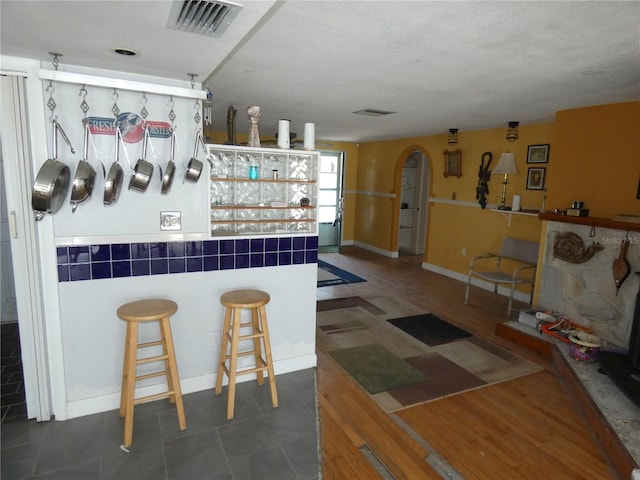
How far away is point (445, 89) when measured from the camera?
2.80 m

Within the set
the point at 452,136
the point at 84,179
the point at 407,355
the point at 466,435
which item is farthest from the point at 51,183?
the point at 452,136

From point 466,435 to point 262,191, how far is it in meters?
1.93

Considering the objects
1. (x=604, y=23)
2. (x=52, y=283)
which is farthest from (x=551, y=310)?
(x=52, y=283)

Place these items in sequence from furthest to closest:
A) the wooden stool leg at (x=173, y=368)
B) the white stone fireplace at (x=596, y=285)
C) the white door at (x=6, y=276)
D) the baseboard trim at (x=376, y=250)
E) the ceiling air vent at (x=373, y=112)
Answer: the baseboard trim at (x=376, y=250) → the ceiling air vent at (x=373, y=112) → the white door at (x=6, y=276) → the white stone fireplace at (x=596, y=285) → the wooden stool leg at (x=173, y=368)

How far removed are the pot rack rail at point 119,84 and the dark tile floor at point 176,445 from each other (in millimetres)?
1835

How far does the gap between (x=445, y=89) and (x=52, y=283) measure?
Result: 2791mm

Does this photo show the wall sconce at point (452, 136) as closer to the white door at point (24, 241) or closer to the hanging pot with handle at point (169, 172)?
the hanging pot with handle at point (169, 172)

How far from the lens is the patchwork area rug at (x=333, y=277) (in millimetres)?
5219

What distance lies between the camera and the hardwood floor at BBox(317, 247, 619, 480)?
1.92 metres

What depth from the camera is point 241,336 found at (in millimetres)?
2221

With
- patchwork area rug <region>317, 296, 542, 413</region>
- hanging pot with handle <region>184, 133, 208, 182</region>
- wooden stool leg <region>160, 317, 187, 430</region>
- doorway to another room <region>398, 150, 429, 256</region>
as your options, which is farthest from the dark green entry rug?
doorway to another room <region>398, 150, 429, 256</region>

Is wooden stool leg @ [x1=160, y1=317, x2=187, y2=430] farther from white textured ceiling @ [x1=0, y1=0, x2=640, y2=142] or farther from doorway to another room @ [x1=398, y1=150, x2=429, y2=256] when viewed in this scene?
doorway to another room @ [x1=398, y1=150, x2=429, y2=256]

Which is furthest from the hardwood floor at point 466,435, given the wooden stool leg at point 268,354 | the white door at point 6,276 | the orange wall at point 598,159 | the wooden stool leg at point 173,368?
the white door at point 6,276

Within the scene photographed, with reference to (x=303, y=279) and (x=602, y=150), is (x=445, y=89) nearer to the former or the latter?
(x=602, y=150)
